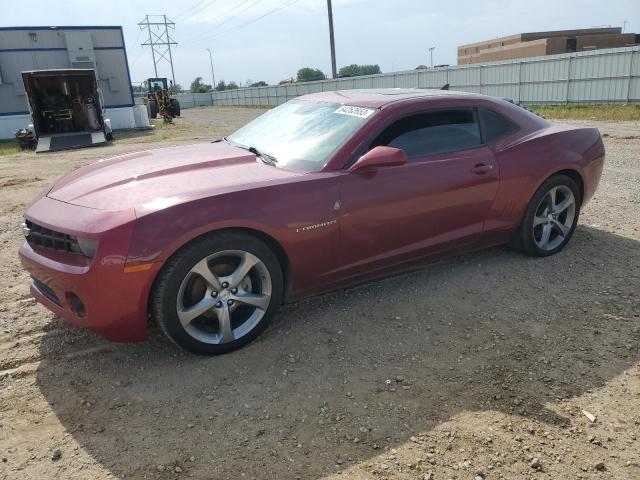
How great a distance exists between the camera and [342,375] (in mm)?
2936

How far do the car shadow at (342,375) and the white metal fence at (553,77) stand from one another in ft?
63.7

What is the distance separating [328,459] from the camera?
2318mm

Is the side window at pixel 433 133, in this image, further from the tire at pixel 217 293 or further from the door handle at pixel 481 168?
the tire at pixel 217 293

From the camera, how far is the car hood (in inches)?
118

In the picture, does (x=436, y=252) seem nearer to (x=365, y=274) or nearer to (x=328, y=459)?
(x=365, y=274)

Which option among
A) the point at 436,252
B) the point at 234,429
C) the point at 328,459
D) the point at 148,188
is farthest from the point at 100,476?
the point at 436,252

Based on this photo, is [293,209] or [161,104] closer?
[293,209]

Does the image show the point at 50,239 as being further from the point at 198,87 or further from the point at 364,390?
the point at 198,87

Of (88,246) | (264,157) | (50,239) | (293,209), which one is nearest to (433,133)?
(264,157)

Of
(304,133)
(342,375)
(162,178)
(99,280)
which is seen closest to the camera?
(99,280)

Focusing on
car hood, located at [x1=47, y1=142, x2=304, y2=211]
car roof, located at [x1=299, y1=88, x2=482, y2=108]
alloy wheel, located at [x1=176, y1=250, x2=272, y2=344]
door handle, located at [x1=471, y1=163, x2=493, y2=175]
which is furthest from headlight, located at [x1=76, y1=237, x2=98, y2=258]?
door handle, located at [x1=471, y1=163, x2=493, y2=175]

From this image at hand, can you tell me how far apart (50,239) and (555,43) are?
43.9m

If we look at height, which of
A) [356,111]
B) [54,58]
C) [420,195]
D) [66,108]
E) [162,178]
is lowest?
[420,195]

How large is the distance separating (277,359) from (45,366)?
1400 millimetres
